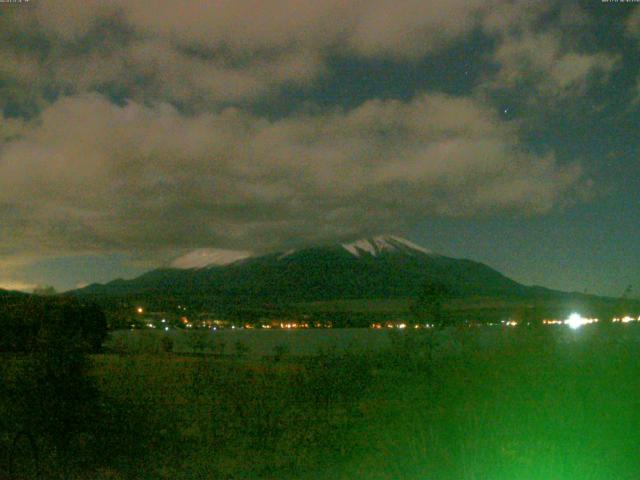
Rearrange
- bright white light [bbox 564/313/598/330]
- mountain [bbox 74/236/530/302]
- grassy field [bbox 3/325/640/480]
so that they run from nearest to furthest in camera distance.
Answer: grassy field [bbox 3/325/640/480], bright white light [bbox 564/313/598/330], mountain [bbox 74/236/530/302]

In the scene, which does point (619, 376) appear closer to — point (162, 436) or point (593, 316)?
point (593, 316)

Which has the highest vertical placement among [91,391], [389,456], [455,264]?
[455,264]

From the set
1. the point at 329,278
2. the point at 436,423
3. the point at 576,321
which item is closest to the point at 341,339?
the point at 576,321

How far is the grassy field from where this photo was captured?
10047 mm

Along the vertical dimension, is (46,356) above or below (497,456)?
above

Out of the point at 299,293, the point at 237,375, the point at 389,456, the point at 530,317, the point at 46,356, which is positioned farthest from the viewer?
the point at 299,293

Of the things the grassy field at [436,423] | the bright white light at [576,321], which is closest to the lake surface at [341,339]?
the grassy field at [436,423]

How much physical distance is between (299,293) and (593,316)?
6432cm

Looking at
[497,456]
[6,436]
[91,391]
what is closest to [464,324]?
[497,456]

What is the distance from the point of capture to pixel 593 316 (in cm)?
1333

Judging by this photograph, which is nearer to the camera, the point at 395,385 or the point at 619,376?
the point at 619,376

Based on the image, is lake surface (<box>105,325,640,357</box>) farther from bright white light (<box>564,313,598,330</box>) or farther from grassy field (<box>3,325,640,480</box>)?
bright white light (<box>564,313,598,330</box>)

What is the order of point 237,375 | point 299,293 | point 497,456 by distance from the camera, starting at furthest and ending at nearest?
point 299,293 → point 237,375 → point 497,456

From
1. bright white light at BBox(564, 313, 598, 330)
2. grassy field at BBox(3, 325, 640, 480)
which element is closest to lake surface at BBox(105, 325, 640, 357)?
grassy field at BBox(3, 325, 640, 480)
